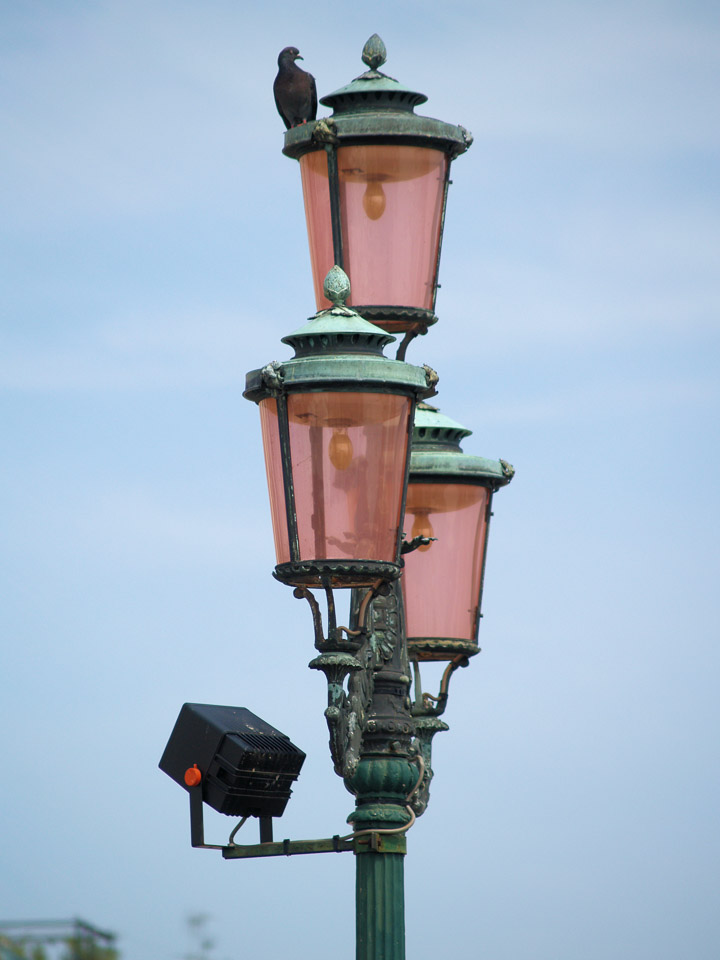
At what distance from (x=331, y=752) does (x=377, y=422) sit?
4.11ft

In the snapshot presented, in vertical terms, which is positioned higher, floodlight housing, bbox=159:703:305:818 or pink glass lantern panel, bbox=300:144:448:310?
pink glass lantern panel, bbox=300:144:448:310

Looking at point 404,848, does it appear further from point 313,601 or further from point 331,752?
point 313,601

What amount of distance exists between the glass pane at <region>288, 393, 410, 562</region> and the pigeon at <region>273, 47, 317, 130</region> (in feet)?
6.10

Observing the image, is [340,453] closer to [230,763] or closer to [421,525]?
[230,763]

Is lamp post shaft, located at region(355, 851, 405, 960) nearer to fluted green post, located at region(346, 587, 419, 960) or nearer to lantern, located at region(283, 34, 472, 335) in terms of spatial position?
fluted green post, located at region(346, 587, 419, 960)

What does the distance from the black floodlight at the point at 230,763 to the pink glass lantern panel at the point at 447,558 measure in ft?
4.30

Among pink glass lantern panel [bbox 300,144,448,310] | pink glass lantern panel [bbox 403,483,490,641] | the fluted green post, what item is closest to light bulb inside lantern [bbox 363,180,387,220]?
pink glass lantern panel [bbox 300,144,448,310]

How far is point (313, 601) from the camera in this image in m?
7.73

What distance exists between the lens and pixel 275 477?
7.93 metres

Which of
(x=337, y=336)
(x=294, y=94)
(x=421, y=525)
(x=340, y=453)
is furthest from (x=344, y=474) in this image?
(x=294, y=94)

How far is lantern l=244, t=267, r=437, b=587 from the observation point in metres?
7.71

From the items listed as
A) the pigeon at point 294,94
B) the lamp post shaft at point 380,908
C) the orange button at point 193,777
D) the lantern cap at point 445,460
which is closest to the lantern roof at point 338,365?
the lantern cap at point 445,460

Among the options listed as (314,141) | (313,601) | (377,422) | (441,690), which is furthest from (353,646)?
(314,141)

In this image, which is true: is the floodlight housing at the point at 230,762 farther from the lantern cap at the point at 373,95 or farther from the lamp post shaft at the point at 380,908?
the lantern cap at the point at 373,95
